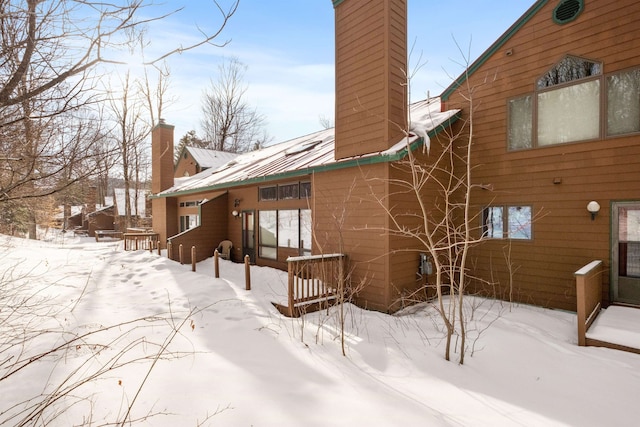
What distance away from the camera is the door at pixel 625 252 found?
550 centimetres

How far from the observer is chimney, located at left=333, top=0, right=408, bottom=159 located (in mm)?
6328

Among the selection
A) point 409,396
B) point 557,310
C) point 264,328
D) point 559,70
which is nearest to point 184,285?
point 264,328

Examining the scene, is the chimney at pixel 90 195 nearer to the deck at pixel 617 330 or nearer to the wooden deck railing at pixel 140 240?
the deck at pixel 617 330

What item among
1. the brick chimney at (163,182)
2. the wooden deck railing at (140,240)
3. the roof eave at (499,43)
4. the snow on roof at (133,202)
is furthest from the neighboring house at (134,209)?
the roof eave at (499,43)

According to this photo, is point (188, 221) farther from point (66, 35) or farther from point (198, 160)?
point (66, 35)

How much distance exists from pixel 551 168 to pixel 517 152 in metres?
0.70

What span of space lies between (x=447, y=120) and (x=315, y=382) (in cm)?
598

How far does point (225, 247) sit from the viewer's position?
477 inches

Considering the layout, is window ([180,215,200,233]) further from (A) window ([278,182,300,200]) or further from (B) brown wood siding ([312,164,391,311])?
(B) brown wood siding ([312,164,391,311])

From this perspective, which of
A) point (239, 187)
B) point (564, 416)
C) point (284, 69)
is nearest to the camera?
point (564, 416)

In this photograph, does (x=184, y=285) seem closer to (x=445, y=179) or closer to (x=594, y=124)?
(x=445, y=179)

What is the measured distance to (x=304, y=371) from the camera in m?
3.62

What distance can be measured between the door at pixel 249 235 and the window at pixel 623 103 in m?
9.32

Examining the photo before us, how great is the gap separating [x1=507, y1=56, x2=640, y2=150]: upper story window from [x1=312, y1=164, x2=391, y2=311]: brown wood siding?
3.17 meters
